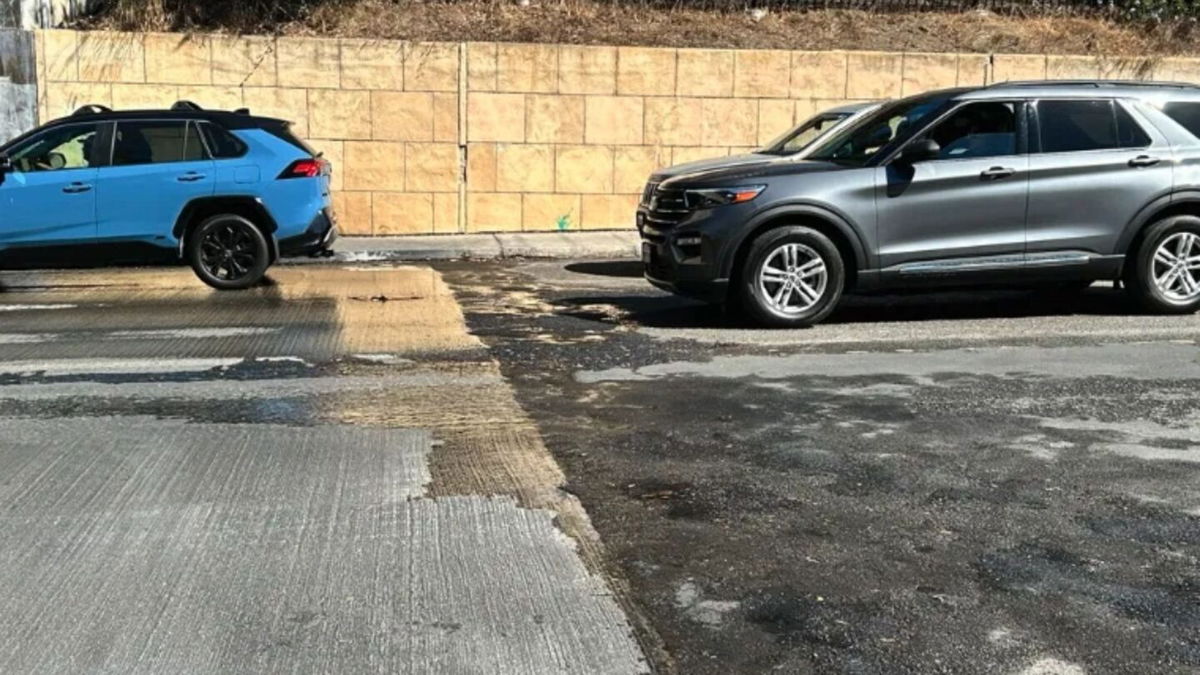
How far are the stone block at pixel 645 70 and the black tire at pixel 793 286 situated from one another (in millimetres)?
7703

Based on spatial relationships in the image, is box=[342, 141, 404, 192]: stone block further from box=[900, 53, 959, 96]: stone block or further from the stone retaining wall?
box=[900, 53, 959, 96]: stone block

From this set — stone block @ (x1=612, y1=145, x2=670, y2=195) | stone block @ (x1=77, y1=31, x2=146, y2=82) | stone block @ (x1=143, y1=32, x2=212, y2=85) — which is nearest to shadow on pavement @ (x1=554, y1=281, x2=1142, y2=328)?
stone block @ (x1=612, y1=145, x2=670, y2=195)

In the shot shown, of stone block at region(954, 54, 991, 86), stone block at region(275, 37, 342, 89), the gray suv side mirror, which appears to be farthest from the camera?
stone block at region(954, 54, 991, 86)

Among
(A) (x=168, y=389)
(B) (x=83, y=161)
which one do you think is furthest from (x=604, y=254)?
(A) (x=168, y=389)

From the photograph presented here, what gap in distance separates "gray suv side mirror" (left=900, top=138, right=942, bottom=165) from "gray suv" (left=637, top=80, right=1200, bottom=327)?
0.04 feet

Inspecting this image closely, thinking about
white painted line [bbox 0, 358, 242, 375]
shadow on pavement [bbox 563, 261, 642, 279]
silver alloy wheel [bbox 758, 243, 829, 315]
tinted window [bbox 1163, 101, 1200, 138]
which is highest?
tinted window [bbox 1163, 101, 1200, 138]

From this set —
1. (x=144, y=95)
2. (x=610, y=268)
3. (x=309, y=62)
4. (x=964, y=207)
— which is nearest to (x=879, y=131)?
(x=964, y=207)

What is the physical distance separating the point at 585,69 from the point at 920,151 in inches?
313

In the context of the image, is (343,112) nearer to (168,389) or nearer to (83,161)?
(83,161)

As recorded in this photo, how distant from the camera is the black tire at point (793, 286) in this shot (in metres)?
8.98

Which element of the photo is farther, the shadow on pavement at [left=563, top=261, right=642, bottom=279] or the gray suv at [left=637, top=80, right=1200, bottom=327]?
the shadow on pavement at [left=563, top=261, right=642, bottom=279]

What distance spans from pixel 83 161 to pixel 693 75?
26.2ft

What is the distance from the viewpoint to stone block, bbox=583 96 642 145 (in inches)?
639

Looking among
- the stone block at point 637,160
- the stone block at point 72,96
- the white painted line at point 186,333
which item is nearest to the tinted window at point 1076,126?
the white painted line at point 186,333
